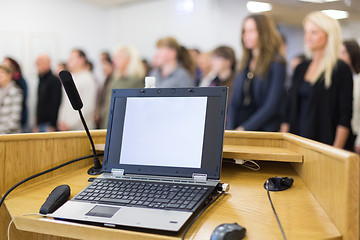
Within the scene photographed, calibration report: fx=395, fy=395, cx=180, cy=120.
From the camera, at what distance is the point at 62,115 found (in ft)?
11.4

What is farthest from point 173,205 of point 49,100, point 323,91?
point 49,100

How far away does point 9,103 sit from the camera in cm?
318

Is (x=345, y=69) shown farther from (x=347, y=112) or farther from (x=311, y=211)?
(x=311, y=211)

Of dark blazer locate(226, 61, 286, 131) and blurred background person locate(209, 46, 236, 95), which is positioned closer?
dark blazer locate(226, 61, 286, 131)

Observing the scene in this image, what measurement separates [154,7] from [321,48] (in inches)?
154

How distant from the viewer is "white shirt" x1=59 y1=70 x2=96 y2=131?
3.43 m

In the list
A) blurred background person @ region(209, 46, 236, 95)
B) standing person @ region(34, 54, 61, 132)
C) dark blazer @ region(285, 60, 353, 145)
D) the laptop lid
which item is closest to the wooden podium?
the laptop lid

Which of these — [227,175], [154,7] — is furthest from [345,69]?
[154,7]

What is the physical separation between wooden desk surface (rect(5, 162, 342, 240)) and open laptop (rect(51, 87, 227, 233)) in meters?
0.03

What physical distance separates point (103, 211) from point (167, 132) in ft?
0.90

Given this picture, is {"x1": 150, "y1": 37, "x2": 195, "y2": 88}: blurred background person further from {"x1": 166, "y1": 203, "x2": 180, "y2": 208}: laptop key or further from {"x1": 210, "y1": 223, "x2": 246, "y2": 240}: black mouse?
{"x1": 210, "y1": 223, "x2": 246, "y2": 240}: black mouse

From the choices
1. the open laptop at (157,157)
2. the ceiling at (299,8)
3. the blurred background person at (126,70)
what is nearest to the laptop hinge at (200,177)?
the open laptop at (157,157)

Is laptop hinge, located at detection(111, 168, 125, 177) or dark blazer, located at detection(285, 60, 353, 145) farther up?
dark blazer, located at detection(285, 60, 353, 145)

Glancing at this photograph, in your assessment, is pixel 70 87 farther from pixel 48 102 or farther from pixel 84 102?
pixel 48 102
